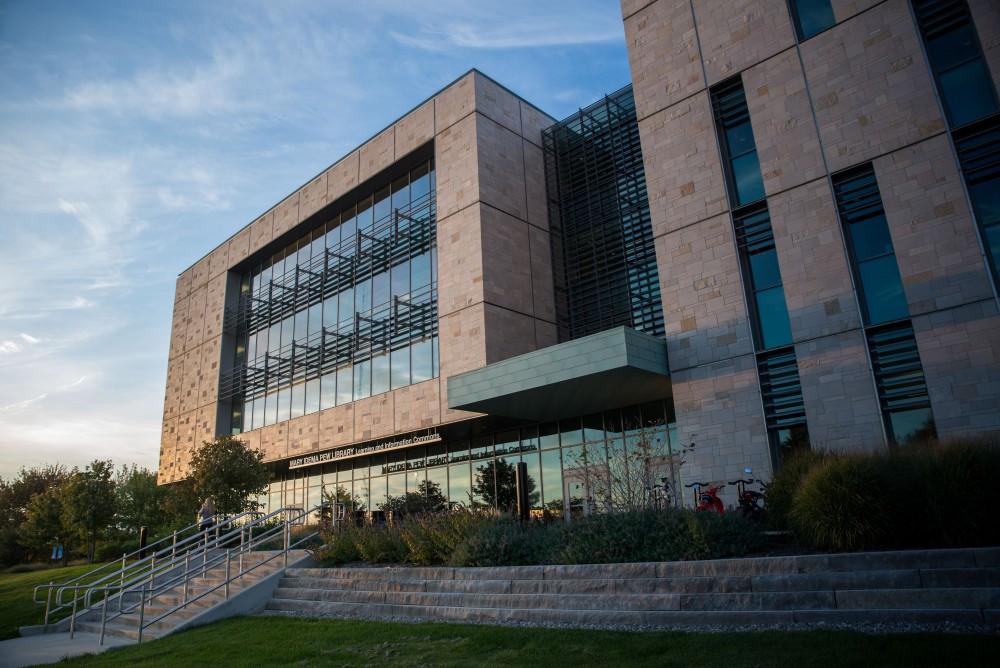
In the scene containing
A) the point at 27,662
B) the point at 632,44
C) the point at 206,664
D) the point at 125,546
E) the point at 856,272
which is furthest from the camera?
the point at 125,546

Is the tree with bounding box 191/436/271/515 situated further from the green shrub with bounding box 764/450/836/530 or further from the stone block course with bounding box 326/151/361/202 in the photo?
the green shrub with bounding box 764/450/836/530

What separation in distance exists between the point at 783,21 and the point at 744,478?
1175 centimetres

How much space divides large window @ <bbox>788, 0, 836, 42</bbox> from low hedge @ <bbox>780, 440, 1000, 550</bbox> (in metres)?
12.1

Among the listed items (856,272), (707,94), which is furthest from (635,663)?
(707,94)

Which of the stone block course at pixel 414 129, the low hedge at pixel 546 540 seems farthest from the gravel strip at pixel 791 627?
the stone block course at pixel 414 129

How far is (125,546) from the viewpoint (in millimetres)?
29422

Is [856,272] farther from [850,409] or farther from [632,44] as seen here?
[632,44]

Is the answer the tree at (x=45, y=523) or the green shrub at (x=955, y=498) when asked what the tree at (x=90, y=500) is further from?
the green shrub at (x=955, y=498)

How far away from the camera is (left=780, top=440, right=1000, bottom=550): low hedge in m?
8.38

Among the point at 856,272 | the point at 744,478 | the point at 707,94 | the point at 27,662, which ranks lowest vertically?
the point at 27,662

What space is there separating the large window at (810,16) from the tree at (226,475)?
2359 centimetres

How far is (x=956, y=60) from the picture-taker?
50.3 ft

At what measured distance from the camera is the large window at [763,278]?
1702 cm

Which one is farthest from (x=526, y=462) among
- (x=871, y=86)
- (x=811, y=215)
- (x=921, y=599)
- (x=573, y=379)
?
(x=921, y=599)
